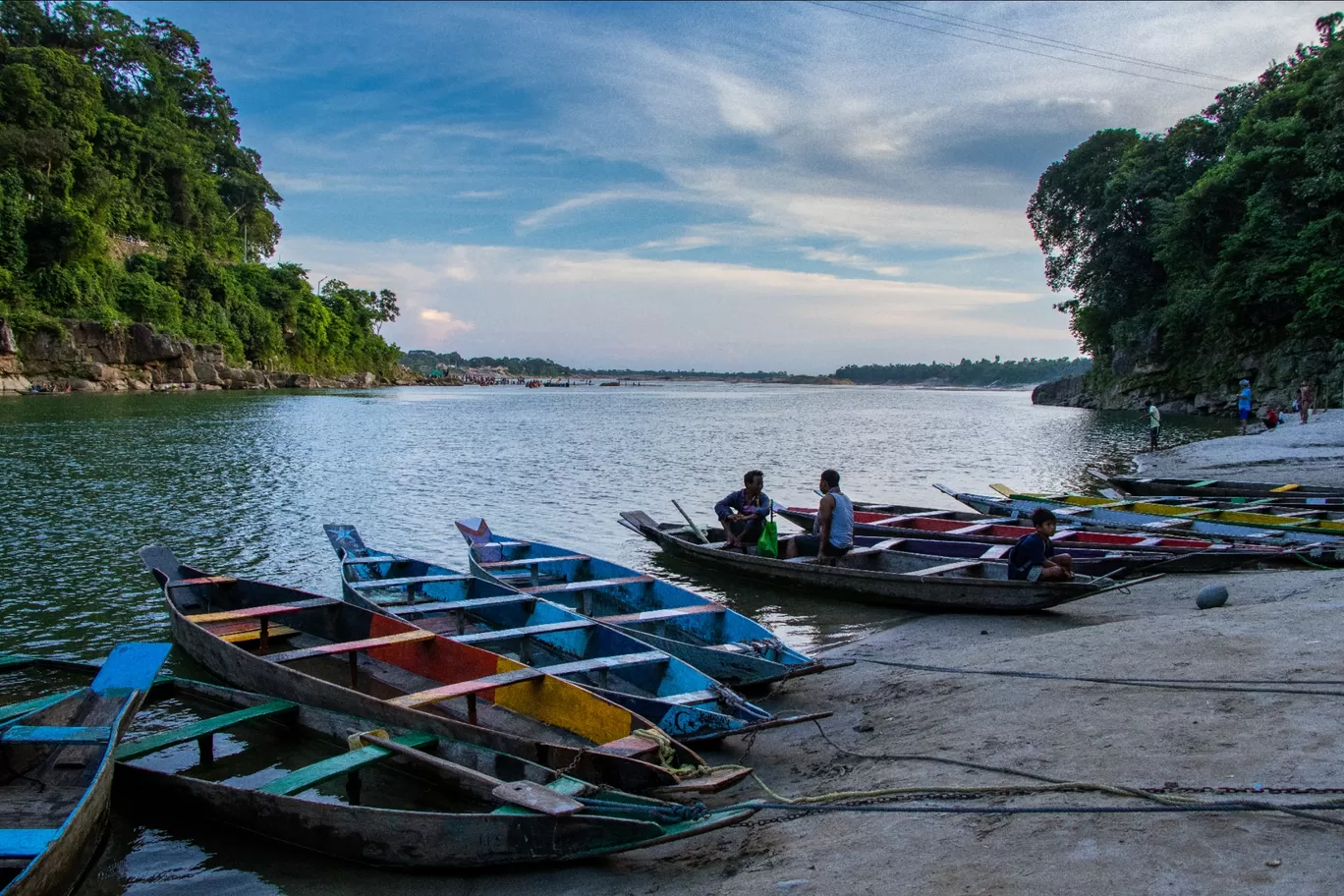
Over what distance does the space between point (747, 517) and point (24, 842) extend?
884 cm

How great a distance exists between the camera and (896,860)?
371 cm

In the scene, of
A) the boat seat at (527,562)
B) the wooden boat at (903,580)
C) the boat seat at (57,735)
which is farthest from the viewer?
the boat seat at (527,562)

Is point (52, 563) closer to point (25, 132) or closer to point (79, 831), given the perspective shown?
point (79, 831)

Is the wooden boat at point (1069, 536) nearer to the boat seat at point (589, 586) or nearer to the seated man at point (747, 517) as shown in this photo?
the seated man at point (747, 517)

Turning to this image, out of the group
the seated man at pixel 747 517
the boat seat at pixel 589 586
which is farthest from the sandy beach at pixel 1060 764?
the seated man at pixel 747 517

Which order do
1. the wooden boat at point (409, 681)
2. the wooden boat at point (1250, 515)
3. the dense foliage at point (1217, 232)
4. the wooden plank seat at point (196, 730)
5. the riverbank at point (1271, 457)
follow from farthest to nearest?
the dense foliage at point (1217, 232), the riverbank at point (1271, 457), the wooden boat at point (1250, 515), the wooden plank seat at point (196, 730), the wooden boat at point (409, 681)

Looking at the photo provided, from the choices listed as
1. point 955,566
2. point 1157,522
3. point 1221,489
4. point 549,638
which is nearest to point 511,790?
point 549,638

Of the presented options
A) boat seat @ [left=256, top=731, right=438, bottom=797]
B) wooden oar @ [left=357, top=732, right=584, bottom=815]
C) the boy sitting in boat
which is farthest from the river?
the boy sitting in boat

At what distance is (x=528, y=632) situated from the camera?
714 centimetres

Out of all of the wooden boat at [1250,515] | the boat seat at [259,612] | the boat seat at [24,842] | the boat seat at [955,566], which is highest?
the wooden boat at [1250,515]

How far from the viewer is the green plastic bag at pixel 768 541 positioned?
1136cm

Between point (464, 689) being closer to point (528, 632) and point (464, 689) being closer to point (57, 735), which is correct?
point (528, 632)

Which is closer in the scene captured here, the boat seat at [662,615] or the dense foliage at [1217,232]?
the boat seat at [662,615]

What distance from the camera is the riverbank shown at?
18875mm
